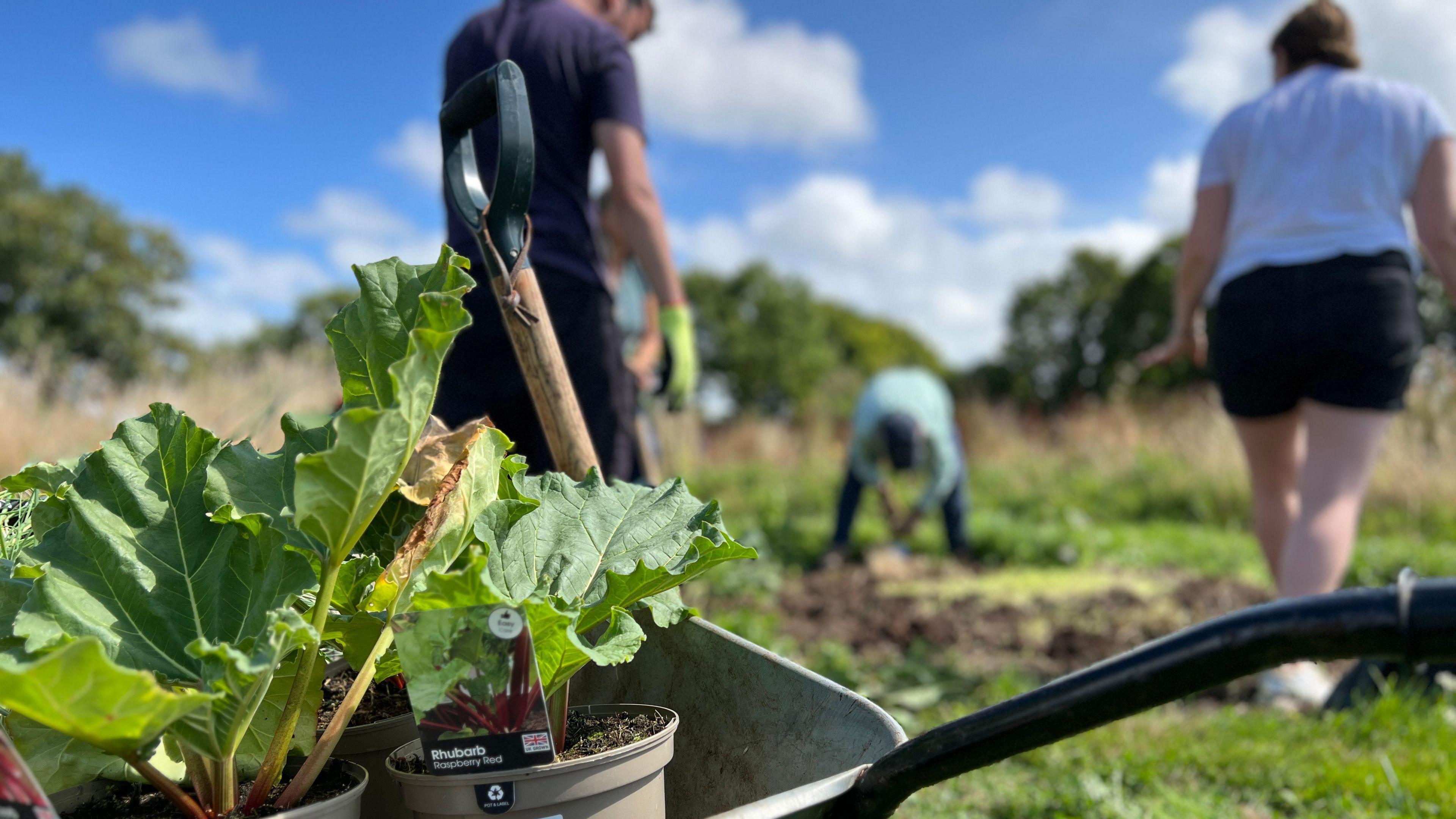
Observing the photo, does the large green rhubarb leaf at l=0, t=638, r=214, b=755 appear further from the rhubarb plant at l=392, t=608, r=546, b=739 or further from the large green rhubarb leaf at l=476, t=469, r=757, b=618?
the large green rhubarb leaf at l=476, t=469, r=757, b=618

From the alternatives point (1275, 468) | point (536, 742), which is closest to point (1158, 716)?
point (1275, 468)

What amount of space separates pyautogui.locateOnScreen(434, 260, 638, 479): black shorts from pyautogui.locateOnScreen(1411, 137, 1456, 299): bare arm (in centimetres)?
235

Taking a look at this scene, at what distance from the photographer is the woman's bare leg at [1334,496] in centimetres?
262

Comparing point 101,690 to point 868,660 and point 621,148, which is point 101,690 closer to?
point 621,148

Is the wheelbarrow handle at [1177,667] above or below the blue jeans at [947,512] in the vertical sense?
above

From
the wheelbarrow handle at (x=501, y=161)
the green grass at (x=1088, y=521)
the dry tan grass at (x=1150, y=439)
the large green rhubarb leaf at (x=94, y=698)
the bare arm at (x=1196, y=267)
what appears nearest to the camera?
the large green rhubarb leaf at (x=94, y=698)

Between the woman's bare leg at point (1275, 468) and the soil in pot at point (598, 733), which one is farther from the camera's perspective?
the woman's bare leg at point (1275, 468)

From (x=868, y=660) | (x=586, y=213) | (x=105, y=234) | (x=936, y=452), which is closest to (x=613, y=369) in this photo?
(x=586, y=213)

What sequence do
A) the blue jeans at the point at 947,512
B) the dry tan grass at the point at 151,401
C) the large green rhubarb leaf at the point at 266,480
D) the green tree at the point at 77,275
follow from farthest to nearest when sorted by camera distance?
the green tree at the point at 77,275, the blue jeans at the point at 947,512, the dry tan grass at the point at 151,401, the large green rhubarb leaf at the point at 266,480

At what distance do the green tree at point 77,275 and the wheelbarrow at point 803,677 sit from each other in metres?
20.8

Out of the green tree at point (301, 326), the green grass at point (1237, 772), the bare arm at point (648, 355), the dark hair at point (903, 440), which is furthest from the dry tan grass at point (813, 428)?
the green tree at point (301, 326)

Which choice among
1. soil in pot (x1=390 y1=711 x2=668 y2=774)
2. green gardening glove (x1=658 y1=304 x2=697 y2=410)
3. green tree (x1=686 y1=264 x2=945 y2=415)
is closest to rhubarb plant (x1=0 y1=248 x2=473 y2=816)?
soil in pot (x1=390 y1=711 x2=668 y2=774)

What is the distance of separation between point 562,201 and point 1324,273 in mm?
2149

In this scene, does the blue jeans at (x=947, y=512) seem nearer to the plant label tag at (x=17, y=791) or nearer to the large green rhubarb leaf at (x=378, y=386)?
the large green rhubarb leaf at (x=378, y=386)
